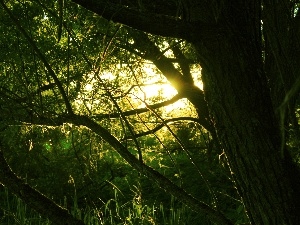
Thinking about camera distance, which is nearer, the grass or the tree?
the tree

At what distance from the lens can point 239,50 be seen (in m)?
1.50

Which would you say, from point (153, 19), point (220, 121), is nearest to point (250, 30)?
point (220, 121)

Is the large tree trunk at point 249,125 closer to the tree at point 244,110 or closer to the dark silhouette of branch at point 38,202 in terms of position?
the tree at point 244,110

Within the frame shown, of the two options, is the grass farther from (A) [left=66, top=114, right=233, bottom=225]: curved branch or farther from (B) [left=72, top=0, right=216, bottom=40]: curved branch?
(B) [left=72, top=0, right=216, bottom=40]: curved branch

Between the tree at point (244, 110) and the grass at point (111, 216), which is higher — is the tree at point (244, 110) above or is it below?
above

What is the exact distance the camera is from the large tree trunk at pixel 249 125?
58.2 inches

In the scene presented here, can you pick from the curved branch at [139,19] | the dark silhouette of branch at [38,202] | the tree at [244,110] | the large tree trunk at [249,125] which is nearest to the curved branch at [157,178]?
the tree at [244,110]

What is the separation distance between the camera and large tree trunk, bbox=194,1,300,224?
58.2 inches

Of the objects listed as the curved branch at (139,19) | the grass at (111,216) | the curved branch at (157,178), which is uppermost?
the curved branch at (139,19)

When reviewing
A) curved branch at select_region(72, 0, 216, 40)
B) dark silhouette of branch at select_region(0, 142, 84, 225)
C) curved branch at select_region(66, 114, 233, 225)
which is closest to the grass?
dark silhouette of branch at select_region(0, 142, 84, 225)

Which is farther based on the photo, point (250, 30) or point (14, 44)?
point (14, 44)

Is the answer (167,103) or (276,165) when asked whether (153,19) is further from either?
(167,103)

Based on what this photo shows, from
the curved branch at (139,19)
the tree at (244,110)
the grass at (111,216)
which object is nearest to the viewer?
the curved branch at (139,19)

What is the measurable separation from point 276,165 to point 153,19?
0.68 metres
